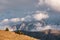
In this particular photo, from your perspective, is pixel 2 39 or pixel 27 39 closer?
pixel 2 39

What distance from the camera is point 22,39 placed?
58.1 m

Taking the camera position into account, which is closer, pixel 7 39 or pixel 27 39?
pixel 7 39

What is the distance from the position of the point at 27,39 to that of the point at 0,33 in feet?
29.9

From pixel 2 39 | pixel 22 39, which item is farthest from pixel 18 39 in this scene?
pixel 2 39

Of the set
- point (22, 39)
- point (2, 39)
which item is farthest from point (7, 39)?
point (22, 39)

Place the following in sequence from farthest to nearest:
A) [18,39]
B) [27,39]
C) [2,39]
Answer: [27,39], [18,39], [2,39]

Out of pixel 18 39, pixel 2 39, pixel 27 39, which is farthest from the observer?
pixel 27 39

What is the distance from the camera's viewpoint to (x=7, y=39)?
52.8 meters

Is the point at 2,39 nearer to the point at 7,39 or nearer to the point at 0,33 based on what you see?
the point at 7,39

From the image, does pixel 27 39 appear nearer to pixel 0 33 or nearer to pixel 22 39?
pixel 22 39

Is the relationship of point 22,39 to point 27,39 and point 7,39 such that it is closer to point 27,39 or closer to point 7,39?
point 27,39

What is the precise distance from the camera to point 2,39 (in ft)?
170

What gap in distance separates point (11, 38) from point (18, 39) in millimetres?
2523

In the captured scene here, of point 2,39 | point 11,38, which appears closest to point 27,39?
point 11,38
